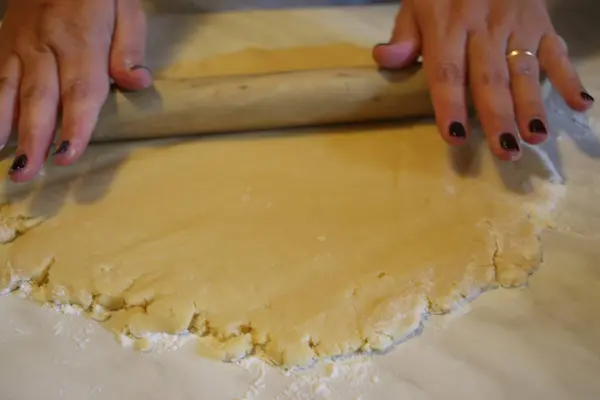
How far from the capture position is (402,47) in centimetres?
121

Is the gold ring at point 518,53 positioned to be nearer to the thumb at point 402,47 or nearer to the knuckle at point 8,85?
the thumb at point 402,47

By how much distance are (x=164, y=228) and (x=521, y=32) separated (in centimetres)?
75

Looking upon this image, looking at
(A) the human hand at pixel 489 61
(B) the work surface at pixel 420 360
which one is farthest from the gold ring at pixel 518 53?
(B) the work surface at pixel 420 360

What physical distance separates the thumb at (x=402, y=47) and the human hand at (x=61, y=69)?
1.43 feet

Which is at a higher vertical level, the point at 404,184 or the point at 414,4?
the point at 414,4

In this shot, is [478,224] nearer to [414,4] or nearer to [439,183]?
[439,183]

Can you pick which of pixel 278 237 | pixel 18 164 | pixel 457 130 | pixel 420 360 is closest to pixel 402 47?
pixel 457 130

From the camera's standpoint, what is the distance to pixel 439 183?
1133 mm

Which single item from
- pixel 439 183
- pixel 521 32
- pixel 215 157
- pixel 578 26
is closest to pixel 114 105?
pixel 215 157

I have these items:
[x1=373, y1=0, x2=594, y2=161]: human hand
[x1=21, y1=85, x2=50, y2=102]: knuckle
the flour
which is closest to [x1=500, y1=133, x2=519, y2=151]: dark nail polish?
[x1=373, y1=0, x2=594, y2=161]: human hand

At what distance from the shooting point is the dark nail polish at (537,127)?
3.52ft

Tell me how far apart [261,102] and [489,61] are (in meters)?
0.42

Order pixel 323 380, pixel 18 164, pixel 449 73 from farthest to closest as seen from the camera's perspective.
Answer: pixel 449 73 → pixel 18 164 → pixel 323 380

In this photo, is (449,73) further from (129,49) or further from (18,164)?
(18,164)
